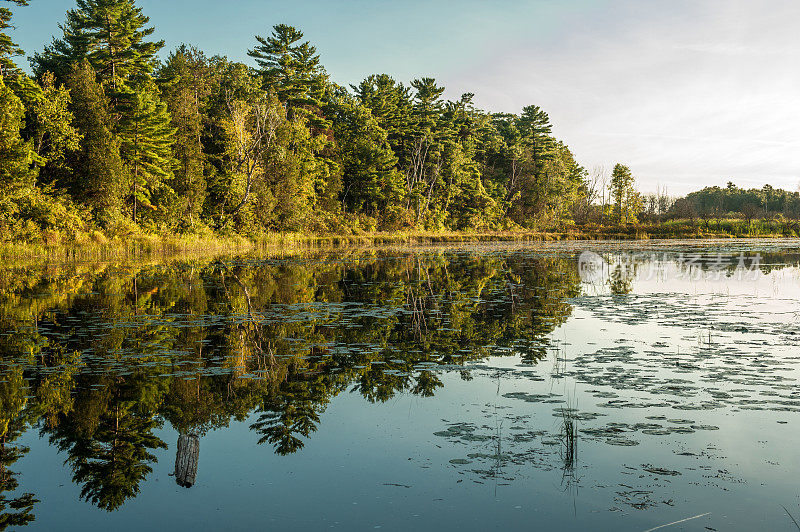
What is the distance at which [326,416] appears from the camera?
689 cm

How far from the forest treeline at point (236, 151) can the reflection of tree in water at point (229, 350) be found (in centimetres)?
1849

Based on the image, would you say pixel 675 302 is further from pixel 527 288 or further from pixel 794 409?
pixel 794 409

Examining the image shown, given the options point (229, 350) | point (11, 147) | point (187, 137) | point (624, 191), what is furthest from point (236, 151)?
point (624, 191)

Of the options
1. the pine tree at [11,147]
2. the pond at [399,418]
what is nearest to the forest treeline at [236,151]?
the pine tree at [11,147]

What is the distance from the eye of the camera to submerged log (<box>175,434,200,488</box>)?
525 cm

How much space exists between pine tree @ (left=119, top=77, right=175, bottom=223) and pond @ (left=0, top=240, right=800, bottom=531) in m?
29.4

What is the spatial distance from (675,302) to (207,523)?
14.6m

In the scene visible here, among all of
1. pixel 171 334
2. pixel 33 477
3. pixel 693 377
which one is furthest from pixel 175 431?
pixel 693 377

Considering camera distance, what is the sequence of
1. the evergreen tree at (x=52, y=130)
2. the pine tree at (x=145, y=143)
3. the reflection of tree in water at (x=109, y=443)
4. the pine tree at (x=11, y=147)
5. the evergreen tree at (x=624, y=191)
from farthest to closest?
the evergreen tree at (x=624, y=191) → the pine tree at (x=145, y=143) → the evergreen tree at (x=52, y=130) → the pine tree at (x=11, y=147) → the reflection of tree in water at (x=109, y=443)

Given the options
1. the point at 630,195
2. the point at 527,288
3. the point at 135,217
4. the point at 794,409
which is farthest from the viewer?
the point at 630,195

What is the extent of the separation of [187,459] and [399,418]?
2357mm

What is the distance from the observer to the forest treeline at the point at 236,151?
1387 inches

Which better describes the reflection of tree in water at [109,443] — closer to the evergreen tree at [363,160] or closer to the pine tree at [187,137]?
the pine tree at [187,137]

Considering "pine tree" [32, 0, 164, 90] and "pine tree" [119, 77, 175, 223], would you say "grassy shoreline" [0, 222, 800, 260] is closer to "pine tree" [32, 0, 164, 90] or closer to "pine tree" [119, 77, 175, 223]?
"pine tree" [119, 77, 175, 223]
